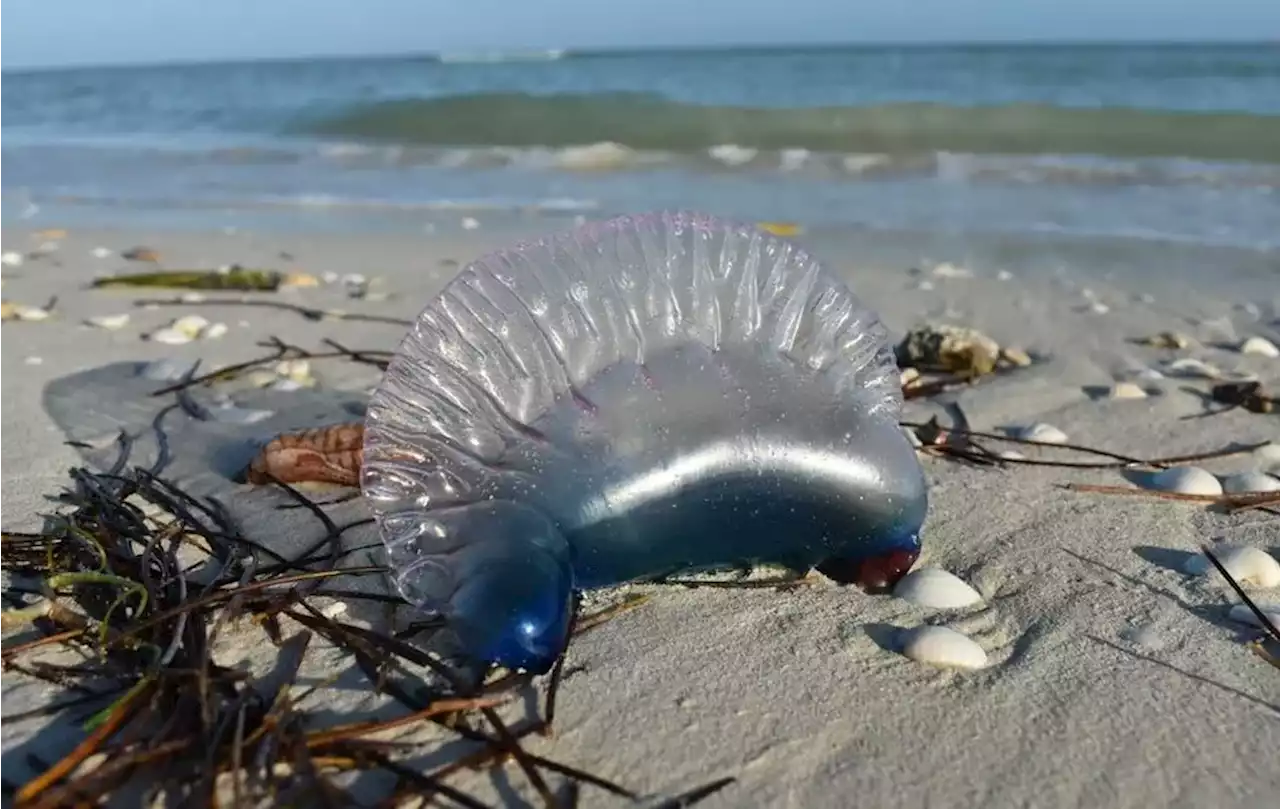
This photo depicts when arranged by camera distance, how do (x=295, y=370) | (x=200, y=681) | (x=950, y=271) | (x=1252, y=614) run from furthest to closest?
(x=950, y=271) < (x=295, y=370) < (x=1252, y=614) < (x=200, y=681)

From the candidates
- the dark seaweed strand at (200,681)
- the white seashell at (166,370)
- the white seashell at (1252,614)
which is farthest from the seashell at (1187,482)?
the white seashell at (166,370)

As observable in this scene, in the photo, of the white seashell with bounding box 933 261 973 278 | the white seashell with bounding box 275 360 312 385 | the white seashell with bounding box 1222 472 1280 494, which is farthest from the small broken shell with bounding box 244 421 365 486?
the white seashell with bounding box 933 261 973 278

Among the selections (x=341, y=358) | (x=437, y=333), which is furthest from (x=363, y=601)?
(x=341, y=358)

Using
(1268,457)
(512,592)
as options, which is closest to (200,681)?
(512,592)

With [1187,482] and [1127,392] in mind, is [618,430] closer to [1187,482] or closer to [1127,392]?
[1187,482]

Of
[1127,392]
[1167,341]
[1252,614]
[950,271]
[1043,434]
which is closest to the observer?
[1252,614]

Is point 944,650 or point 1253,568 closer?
point 944,650

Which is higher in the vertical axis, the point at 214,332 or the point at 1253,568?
the point at 1253,568

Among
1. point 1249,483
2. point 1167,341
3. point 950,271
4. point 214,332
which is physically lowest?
point 950,271

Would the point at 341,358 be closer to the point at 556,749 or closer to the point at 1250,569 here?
the point at 556,749
